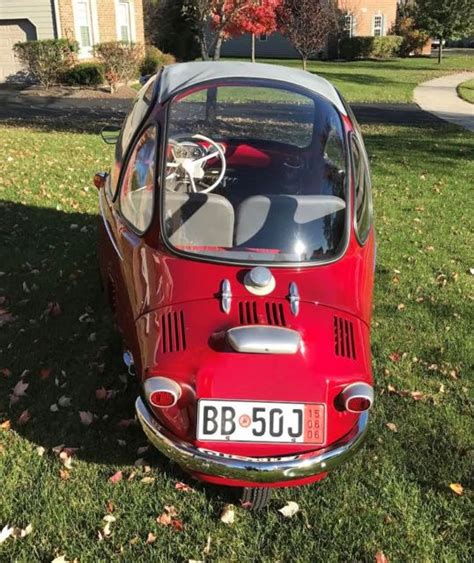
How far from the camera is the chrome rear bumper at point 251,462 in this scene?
95.3 inches

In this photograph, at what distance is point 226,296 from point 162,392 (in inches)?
21.3

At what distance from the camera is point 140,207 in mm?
3279

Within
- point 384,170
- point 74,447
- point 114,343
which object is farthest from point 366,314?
point 384,170

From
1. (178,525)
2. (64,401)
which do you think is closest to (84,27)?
(64,401)

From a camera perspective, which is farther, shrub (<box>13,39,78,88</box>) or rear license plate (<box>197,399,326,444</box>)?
shrub (<box>13,39,78,88</box>)

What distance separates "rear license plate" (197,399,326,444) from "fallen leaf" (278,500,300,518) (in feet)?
1.95

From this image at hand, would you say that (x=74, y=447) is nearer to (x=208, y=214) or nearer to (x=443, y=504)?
(x=208, y=214)

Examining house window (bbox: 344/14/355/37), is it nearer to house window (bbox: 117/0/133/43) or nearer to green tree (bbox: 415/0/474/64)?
green tree (bbox: 415/0/474/64)

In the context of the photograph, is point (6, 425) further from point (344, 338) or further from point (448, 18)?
point (448, 18)

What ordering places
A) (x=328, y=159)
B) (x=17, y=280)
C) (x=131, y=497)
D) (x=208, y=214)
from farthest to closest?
Result: 1. (x=17, y=280)
2. (x=328, y=159)
3. (x=208, y=214)
4. (x=131, y=497)

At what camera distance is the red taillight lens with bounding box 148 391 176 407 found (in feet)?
8.01

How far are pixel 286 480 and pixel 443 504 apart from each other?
97 cm

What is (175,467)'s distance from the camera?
3.11 meters

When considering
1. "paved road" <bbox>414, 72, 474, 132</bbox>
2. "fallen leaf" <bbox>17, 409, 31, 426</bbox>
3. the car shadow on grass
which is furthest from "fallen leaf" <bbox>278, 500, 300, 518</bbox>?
"paved road" <bbox>414, 72, 474, 132</bbox>
